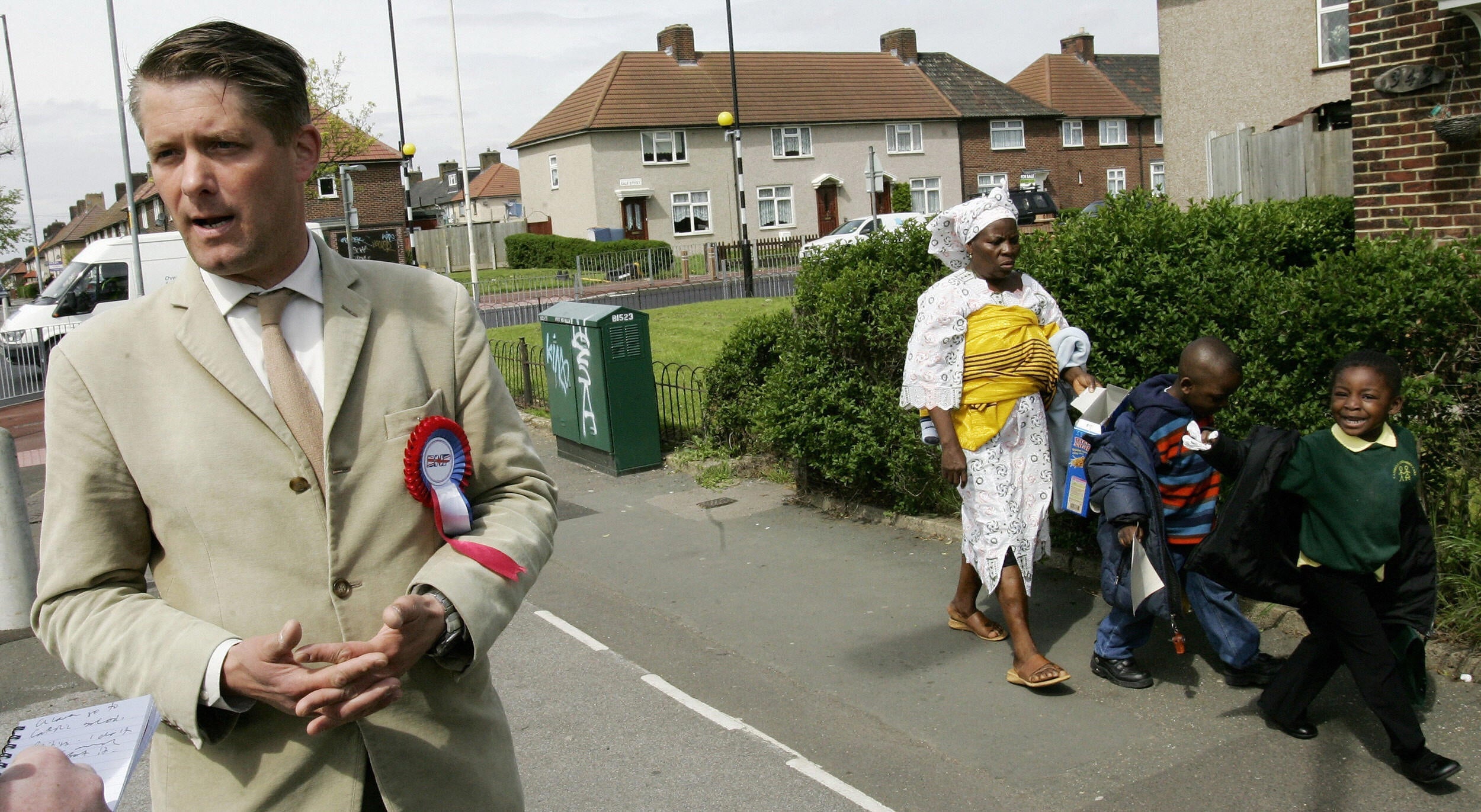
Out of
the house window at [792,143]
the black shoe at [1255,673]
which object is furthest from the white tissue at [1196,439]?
the house window at [792,143]

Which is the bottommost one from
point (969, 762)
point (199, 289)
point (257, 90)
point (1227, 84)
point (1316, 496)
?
point (969, 762)

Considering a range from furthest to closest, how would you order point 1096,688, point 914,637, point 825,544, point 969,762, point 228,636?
point 825,544
point 914,637
point 1096,688
point 969,762
point 228,636

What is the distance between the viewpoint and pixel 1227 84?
19.7 metres

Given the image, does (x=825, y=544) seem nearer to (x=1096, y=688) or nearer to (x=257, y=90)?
(x=1096, y=688)

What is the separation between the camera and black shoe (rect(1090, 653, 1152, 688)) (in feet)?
16.0

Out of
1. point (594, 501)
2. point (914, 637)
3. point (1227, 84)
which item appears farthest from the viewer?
point (1227, 84)

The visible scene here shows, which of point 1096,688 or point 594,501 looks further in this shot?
point 594,501

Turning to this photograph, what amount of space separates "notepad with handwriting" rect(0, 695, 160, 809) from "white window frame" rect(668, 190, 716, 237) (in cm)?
4529

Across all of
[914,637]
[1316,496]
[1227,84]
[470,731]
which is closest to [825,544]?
[914,637]

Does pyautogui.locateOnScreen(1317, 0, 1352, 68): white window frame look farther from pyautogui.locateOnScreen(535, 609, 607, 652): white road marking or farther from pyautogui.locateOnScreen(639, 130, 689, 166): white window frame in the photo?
pyautogui.locateOnScreen(639, 130, 689, 166): white window frame

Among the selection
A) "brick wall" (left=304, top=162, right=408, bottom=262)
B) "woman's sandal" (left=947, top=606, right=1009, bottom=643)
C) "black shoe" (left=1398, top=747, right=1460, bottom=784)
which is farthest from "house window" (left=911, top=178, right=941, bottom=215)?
"black shoe" (left=1398, top=747, right=1460, bottom=784)

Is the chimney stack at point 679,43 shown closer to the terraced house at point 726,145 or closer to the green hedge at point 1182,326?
the terraced house at point 726,145

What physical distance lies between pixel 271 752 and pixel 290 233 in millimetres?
928

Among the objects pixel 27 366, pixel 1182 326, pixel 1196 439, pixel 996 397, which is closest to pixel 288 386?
pixel 1196 439
